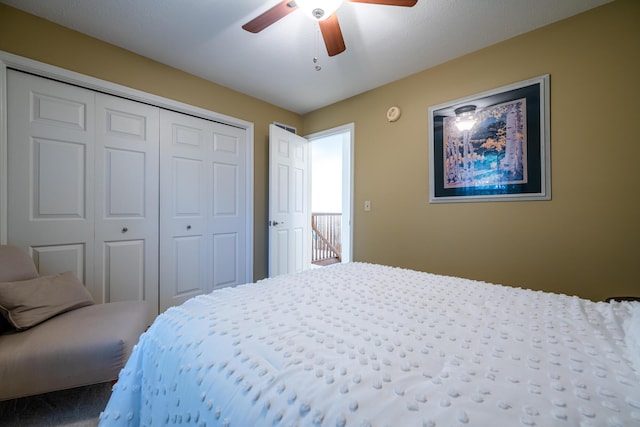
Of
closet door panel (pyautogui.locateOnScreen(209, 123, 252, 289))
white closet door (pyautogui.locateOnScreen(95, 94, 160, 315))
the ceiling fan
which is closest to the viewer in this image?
the ceiling fan

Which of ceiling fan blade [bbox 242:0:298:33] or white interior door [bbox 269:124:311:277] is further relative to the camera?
white interior door [bbox 269:124:311:277]

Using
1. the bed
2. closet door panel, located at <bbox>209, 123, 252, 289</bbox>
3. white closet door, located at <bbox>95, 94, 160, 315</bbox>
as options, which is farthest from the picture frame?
white closet door, located at <bbox>95, 94, 160, 315</bbox>

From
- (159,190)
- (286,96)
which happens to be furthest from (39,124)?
(286,96)

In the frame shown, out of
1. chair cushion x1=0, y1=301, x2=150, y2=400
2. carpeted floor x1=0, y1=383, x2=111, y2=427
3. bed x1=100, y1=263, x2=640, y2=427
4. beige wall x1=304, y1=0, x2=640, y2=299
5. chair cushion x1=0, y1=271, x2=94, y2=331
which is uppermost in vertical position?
beige wall x1=304, y1=0, x2=640, y2=299

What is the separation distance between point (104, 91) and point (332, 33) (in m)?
1.94

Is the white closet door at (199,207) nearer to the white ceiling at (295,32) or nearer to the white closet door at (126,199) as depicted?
the white closet door at (126,199)

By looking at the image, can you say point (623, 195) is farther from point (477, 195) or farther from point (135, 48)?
point (135, 48)

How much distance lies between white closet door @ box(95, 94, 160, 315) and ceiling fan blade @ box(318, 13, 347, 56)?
177 centimetres

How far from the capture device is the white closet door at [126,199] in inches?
80.5

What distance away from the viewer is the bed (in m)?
0.48

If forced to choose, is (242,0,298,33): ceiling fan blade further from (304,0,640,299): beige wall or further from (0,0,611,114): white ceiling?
(304,0,640,299): beige wall

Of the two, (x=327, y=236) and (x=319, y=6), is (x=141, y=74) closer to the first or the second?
(x=319, y=6)

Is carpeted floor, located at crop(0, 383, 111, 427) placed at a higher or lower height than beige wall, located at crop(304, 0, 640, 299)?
lower

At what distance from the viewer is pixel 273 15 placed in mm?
1454
